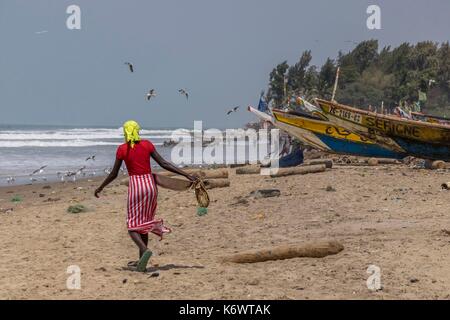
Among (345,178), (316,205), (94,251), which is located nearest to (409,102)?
(345,178)

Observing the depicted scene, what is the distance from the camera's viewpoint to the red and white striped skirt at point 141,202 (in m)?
7.38

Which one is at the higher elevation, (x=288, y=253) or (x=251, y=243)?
(x=288, y=253)

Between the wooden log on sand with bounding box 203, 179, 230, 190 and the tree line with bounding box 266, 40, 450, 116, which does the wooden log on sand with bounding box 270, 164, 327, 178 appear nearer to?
the wooden log on sand with bounding box 203, 179, 230, 190

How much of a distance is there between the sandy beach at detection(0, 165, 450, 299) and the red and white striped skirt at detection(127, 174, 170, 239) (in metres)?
0.56

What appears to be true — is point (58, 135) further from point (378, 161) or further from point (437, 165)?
point (437, 165)

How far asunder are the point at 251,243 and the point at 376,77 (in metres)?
69.9

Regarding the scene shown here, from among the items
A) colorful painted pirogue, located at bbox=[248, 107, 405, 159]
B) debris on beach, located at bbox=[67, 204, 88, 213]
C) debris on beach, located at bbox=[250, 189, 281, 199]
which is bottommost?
debris on beach, located at bbox=[67, 204, 88, 213]

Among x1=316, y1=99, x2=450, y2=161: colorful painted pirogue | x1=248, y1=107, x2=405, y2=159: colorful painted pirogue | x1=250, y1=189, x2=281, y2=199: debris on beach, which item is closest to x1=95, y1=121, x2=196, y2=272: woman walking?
x1=250, y1=189, x2=281, y2=199: debris on beach

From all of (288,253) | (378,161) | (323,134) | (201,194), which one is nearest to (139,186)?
(201,194)

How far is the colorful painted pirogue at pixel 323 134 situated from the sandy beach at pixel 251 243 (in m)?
5.30

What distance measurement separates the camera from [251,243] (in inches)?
369

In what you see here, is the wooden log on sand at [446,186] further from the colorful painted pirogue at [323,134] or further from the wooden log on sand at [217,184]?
the colorful painted pirogue at [323,134]

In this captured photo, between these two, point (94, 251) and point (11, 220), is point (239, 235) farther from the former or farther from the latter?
point (11, 220)

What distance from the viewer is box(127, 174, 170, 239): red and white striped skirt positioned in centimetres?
738
